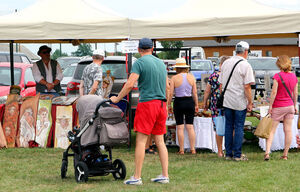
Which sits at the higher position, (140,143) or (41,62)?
(41,62)

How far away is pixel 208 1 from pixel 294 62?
117ft

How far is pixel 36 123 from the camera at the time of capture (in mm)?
10164

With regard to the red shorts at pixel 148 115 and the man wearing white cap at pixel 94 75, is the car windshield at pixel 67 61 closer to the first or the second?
the man wearing white cap at pixel 94 75

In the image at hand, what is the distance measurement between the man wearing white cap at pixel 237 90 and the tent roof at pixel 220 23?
90 cm

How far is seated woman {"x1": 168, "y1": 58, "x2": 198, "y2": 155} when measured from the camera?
917cm

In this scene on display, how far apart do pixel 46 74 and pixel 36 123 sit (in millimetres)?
1282

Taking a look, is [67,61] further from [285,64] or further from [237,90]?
[285,64]

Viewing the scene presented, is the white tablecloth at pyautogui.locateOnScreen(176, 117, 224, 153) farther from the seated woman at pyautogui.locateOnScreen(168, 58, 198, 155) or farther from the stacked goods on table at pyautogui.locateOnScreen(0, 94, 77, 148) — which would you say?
the stacked goods on table at pyautogui.locateOnScreen(0, 94, 77, 148)

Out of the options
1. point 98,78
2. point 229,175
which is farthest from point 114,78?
point 229,175

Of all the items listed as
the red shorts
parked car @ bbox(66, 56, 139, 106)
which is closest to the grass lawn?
the red shorts

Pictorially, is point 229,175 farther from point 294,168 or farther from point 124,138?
point 124,138

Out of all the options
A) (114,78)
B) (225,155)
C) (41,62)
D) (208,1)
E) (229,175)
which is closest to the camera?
(229,175)

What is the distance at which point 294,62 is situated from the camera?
43875 millimetres

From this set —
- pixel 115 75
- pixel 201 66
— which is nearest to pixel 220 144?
pixel 115 75
